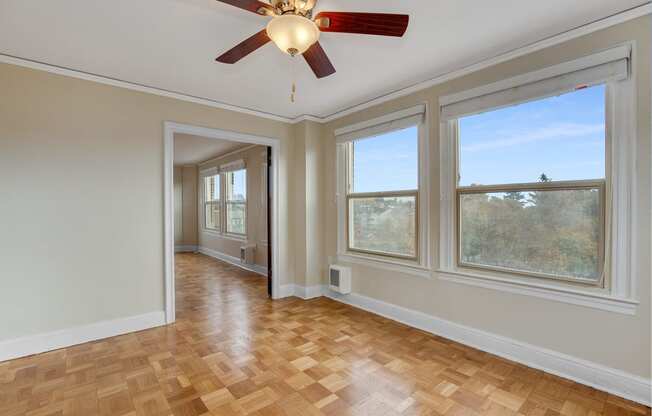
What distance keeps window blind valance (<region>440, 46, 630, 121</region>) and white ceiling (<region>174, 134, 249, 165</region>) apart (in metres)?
4.20

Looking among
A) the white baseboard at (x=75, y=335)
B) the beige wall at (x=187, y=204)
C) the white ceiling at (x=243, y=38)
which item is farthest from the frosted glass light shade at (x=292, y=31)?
Answer: the beige wall at (x=187, y=204)

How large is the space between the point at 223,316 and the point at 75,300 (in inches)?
54.8

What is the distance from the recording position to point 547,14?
2053 millimetres

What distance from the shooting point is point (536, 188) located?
8.05 ft

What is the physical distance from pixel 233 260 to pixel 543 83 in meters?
6.22

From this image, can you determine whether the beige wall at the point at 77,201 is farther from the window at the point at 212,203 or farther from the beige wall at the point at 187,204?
the beige wall at the point at 187,204

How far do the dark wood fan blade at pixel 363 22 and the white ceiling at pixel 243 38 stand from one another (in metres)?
0.36

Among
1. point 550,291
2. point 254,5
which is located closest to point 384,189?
point 550,291

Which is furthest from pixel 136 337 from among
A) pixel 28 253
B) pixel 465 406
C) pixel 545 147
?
pixel 545 147

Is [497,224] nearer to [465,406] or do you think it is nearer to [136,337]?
[465,406]

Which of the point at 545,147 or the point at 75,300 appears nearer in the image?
the point at 545,147

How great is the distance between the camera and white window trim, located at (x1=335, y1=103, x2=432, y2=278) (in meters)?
3.15

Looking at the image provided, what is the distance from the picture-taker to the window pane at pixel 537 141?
2.22 metres

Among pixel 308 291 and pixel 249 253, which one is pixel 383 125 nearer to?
pixel 308 291
